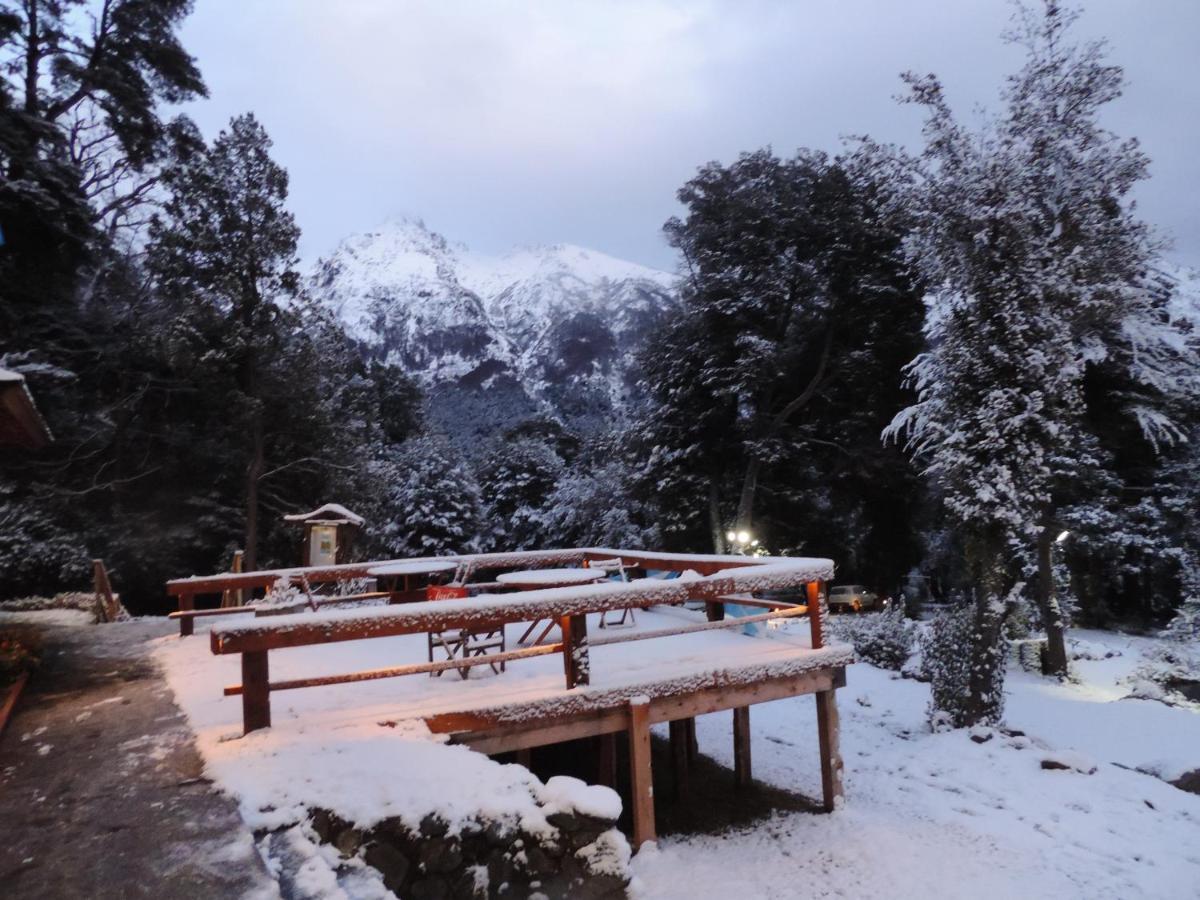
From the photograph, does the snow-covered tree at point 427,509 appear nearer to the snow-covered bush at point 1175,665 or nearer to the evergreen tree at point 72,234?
the evergreen tree at point 72,234

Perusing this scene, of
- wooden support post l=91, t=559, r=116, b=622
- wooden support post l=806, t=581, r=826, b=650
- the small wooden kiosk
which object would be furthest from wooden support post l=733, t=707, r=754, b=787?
wooden support post l=91, t=559, r=116, b=622

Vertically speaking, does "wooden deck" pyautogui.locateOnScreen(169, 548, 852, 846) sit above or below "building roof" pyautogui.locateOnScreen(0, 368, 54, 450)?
below

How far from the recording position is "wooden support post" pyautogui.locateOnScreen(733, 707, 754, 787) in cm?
775

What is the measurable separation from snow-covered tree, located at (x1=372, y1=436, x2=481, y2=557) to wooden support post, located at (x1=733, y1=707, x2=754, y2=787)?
47.4 feet

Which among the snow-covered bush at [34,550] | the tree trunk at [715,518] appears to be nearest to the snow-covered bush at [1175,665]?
the tree trunk at [715,518]

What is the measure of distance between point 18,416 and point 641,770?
18.0 ft

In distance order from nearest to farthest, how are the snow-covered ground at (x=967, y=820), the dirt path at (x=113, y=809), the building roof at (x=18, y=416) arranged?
the dirt path at (x=113, y=809) < the building roof at (x=18, y=416) < the snow-covered ground at (x=967, y=820)

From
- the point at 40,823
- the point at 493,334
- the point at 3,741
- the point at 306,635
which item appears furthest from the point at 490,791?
the point at 493,334

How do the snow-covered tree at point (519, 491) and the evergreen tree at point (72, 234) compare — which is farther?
the snow-covered tree at point (519, 491)

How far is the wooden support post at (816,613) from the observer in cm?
606

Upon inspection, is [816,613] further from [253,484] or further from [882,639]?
[253,484]

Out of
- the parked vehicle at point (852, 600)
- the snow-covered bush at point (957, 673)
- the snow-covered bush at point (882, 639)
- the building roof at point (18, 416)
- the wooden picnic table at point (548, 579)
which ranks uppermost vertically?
the building roof at point (18, 416)

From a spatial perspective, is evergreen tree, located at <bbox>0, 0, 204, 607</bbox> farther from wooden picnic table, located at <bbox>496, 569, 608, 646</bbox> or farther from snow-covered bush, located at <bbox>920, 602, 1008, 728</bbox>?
snow-covered bush, located at <bbox>920, 602, 1008, 728</bbox>

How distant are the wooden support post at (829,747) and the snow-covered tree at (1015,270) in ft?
11.7
